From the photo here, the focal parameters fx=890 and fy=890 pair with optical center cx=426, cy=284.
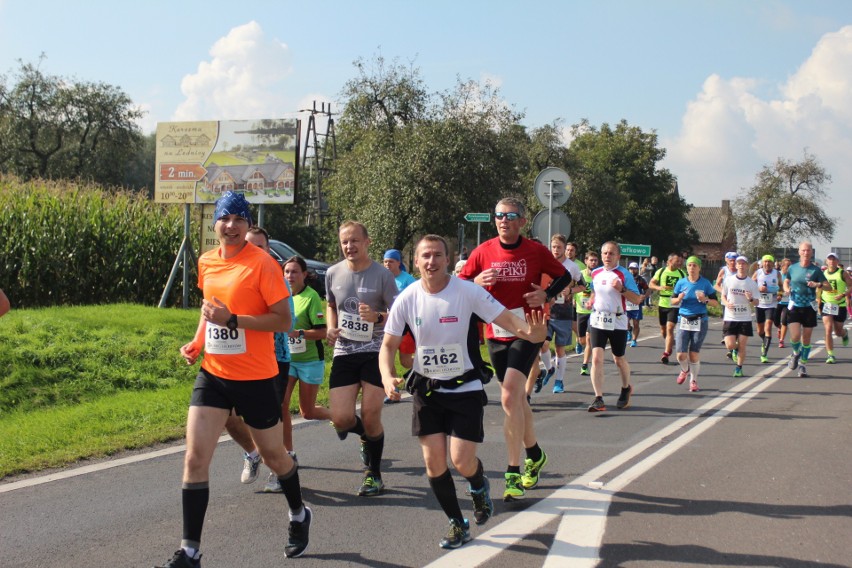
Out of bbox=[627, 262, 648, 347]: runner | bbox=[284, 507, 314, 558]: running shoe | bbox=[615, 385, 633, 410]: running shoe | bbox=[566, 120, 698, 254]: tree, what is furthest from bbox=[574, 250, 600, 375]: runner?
bbox=[566, 120, 698, 254]: tree

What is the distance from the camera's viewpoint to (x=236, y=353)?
15.4 feet

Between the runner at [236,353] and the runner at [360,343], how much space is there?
1.47 metres

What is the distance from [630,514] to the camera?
575 cm

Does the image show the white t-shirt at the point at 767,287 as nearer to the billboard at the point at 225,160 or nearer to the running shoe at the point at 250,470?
the billboard at the point at 225,160

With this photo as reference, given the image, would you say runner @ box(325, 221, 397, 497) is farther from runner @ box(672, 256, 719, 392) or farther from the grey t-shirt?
runner @ box(672, 256, 719, 392)

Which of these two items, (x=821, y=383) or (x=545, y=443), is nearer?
(x=545, y=443)

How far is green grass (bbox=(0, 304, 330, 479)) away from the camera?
26.2 feet

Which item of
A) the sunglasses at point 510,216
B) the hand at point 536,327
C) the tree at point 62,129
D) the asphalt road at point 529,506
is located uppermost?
the tree at point 62,129

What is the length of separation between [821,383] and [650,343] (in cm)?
654

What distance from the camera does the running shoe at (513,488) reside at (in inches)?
237

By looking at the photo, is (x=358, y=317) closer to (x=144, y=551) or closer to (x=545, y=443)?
(x=144, y=551)

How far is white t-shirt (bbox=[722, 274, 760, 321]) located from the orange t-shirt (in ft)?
36.1

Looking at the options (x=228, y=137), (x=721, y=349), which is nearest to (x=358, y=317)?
(x=228, y=137)

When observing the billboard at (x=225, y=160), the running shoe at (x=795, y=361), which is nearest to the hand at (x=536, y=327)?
the running shoe at (x=795, y=361)
